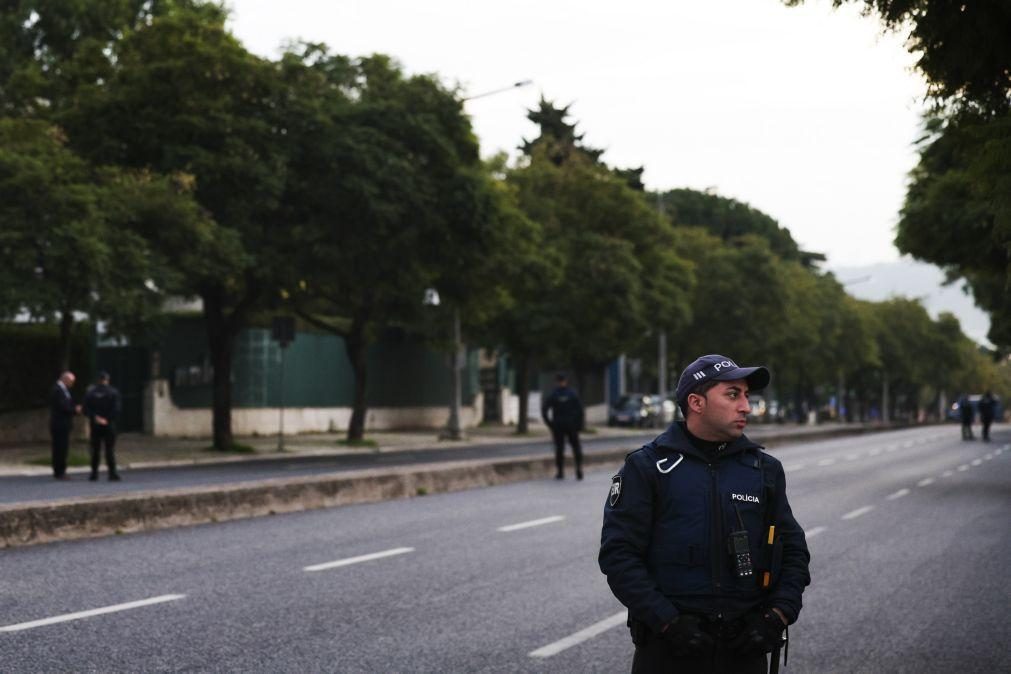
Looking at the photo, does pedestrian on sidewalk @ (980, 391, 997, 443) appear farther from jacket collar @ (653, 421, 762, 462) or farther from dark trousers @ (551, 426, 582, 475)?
jacket collar @ (653, 421, 762, 462)

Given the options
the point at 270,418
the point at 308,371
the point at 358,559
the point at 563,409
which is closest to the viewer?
the point at 358,559

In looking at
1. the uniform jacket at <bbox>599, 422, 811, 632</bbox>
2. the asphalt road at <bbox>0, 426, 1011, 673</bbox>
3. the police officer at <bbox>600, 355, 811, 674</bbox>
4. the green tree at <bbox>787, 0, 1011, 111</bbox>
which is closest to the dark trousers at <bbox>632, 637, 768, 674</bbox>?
the police officer at <bbox>600, 355, 811, 674</bbox>

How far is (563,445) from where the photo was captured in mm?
25359

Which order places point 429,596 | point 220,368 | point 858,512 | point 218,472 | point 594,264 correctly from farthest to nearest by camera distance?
point 594,264 → point 220,368 → point 218,472 → point 858,512 → point 429,596

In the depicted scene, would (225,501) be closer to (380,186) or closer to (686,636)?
(686,636)

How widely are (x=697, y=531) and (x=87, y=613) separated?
6.33 m

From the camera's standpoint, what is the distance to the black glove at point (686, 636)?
4168 millimetres

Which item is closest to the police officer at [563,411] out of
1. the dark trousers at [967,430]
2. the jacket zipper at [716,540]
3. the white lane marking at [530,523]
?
the white lane marking at [530,523]

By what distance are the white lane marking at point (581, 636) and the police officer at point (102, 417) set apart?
47.8 feet

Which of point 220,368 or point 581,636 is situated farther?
point 220,368

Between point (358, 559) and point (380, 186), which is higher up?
point (380, 186)

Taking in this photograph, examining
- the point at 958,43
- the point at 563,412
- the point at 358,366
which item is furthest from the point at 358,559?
the point at 358,366

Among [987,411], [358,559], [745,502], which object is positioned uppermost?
[745,502]

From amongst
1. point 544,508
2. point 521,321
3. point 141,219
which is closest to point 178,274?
point 141,219
